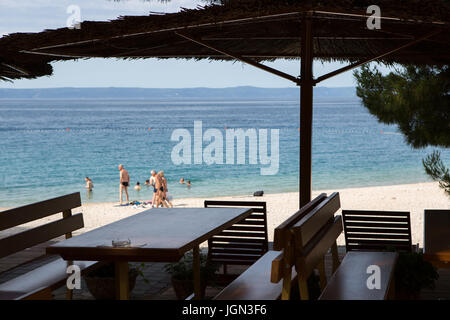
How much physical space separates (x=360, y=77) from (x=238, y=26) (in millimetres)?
4580

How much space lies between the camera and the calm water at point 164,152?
35.7 meters

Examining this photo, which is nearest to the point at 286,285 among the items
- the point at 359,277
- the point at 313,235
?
the point at 313,235

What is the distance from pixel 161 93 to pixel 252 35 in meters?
123

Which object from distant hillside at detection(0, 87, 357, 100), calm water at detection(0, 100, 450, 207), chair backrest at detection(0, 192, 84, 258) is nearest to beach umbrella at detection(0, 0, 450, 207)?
chair backrest at detection(0, 192, 84, 258)

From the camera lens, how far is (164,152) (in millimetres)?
51719

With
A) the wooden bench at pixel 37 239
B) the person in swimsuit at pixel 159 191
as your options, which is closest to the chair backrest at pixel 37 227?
the wooden bench at pixel 37 239

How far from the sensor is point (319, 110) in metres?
90.1

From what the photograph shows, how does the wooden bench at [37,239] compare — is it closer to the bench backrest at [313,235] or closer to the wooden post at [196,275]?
the wooden post at [196,275]

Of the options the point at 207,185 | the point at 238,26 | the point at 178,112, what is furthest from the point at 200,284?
the point at 178,112

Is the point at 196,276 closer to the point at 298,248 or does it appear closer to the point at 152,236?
the point at 152,236

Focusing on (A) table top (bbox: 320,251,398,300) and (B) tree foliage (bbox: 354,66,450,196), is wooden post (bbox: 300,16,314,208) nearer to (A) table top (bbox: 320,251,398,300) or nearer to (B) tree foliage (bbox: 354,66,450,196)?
(A) table top (bbox: 320,251,398,300)

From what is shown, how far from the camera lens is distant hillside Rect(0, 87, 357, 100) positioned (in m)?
110

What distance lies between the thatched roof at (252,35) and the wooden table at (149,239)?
139 centimetres

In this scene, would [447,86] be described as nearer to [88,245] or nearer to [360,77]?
[360,77]
